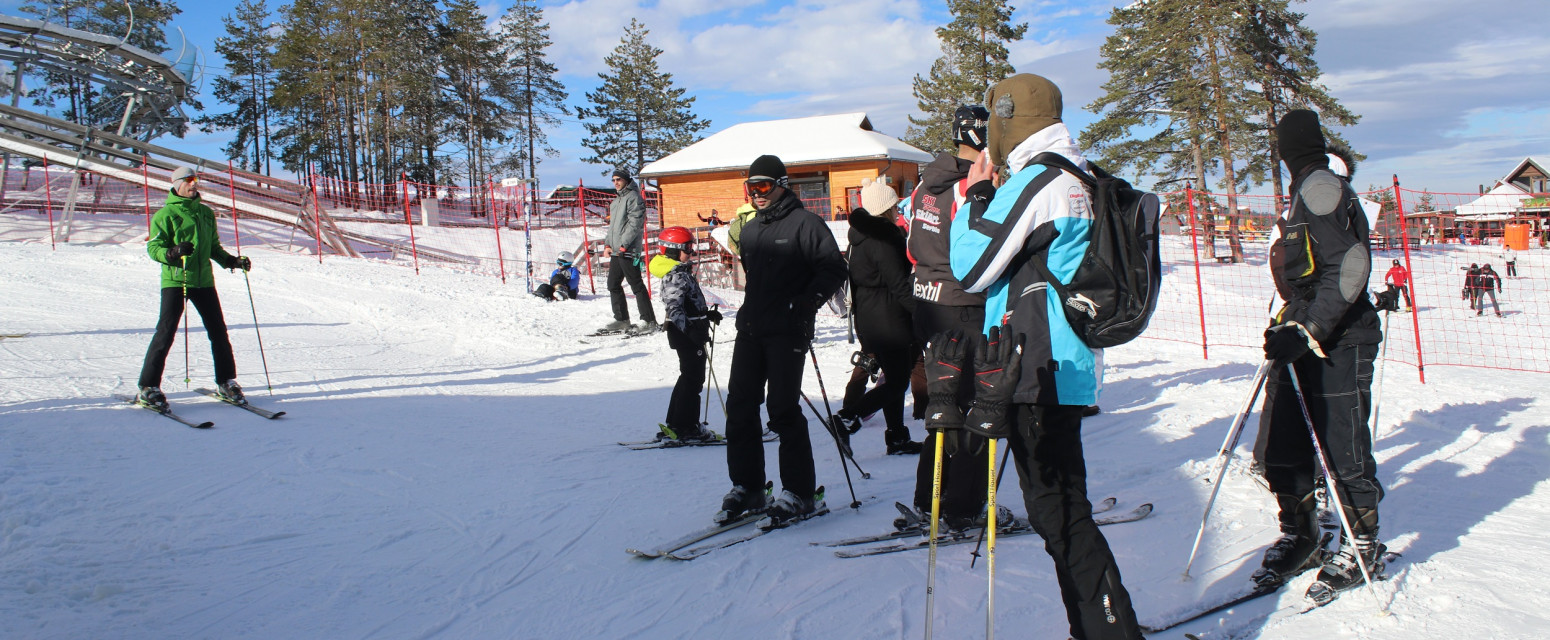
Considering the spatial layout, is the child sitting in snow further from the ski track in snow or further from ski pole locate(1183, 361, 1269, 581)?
ski pole locate(1183, 361, 1269, 581)

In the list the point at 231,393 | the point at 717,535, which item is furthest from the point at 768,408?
the point at 231,393

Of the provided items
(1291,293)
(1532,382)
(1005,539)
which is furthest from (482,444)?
(1532,382)

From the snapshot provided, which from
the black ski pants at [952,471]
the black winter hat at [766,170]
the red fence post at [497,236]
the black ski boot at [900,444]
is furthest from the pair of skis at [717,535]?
the red fence post at [497,236]

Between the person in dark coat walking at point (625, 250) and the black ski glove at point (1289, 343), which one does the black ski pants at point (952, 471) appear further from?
the person in dark coat walking at point (625, 250)

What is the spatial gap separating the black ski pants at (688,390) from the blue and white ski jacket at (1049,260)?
3.29 metres

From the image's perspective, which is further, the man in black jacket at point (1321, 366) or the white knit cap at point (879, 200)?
the white knit cap at point (879, 200)

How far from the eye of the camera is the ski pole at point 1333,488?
2.83 metres

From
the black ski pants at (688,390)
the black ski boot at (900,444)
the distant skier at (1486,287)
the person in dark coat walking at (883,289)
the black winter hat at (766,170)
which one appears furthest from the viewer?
the distant skier at (1486,287)

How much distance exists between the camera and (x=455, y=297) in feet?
38.5

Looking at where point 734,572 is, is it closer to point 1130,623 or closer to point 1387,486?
point 1130,623

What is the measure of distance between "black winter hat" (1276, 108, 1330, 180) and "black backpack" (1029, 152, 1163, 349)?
4.52 feet

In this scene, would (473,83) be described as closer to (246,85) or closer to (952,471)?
(246,85)

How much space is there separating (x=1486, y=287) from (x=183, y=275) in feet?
74.0

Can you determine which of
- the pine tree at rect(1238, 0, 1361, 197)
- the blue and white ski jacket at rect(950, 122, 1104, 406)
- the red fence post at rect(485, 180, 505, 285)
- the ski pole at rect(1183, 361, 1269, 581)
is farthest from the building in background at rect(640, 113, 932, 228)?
the blue and white ski jacket at rect(950, 122, 1104, 406)
